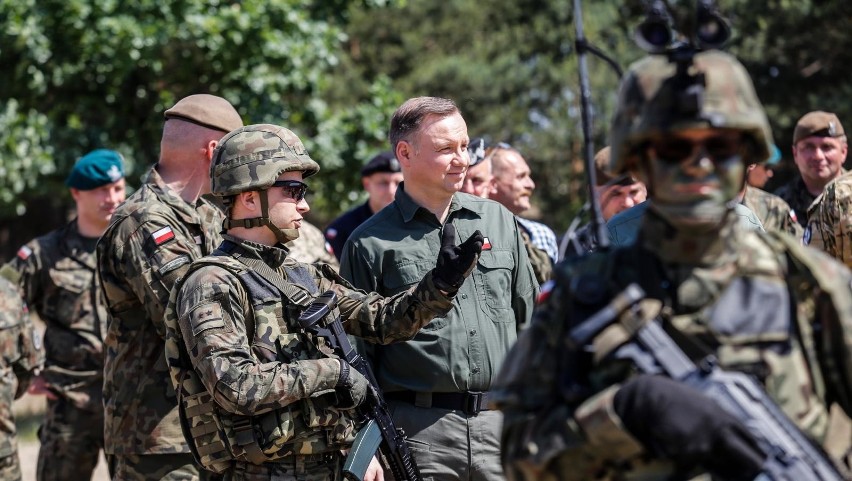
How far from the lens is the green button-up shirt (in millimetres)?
5070

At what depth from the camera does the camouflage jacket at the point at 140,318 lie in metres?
5.26

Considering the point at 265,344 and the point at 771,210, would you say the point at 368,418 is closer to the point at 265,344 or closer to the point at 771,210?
the point at 265,344

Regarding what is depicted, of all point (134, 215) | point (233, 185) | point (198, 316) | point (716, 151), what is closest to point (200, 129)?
point (134, 215)

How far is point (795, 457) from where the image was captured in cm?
273

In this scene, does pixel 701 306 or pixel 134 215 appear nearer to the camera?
pixel 701 306

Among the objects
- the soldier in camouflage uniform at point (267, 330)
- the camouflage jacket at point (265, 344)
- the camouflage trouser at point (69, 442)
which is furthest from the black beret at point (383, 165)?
the camouflage jacket at point (265, 344)

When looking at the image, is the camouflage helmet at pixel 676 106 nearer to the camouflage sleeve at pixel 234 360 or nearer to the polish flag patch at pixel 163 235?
the camouflage sleeve at pixel 234 360

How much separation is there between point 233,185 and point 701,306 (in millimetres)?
2148

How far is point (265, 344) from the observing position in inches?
173

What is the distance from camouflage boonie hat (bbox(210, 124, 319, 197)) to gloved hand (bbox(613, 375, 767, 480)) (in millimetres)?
2171

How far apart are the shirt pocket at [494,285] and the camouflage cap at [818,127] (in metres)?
3.91

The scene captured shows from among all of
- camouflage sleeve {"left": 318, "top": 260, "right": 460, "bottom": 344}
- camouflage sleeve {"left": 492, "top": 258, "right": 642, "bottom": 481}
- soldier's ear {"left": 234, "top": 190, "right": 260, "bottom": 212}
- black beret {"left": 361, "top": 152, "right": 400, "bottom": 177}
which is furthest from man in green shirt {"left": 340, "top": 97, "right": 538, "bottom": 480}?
black beret {"left": 361, "top": 152, "right": 400, "bottom": 177}

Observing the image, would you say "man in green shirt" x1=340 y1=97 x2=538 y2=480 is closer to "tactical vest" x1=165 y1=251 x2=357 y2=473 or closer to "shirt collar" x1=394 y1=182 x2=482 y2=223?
"shirt collar" x1=394 y1=182 x2=482 y2=223

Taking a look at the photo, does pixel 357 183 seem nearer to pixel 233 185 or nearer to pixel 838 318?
pixel 233 185
